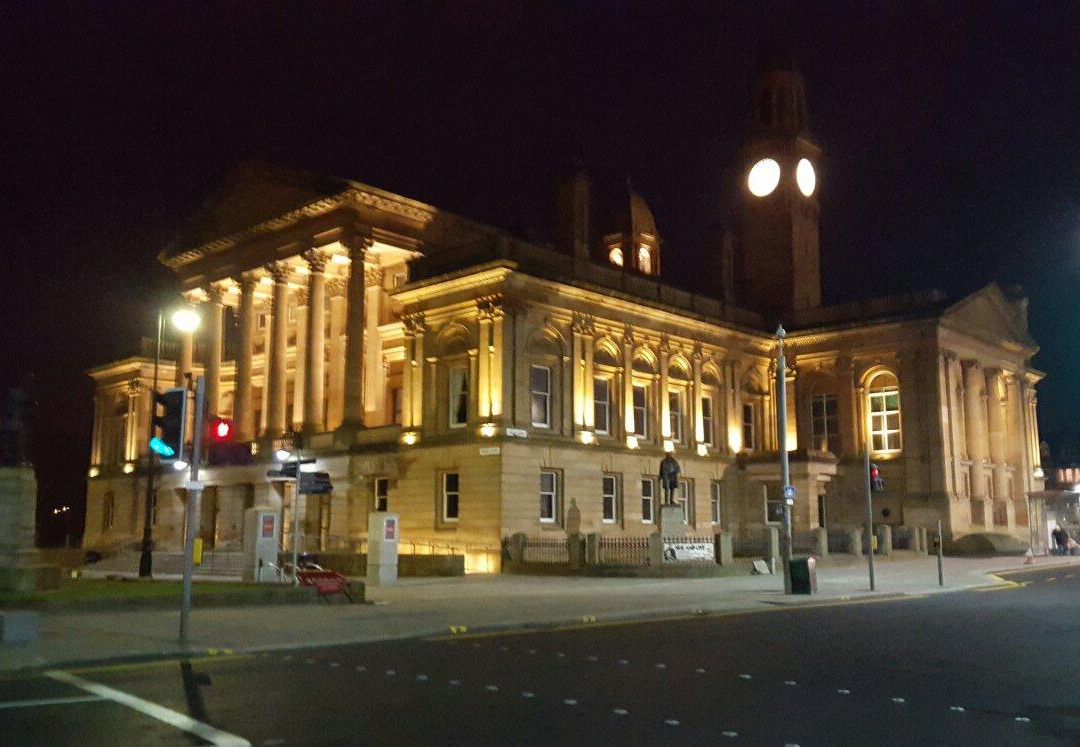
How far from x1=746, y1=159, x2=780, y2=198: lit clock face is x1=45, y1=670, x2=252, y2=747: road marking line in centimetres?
5835

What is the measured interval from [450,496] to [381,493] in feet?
14.6

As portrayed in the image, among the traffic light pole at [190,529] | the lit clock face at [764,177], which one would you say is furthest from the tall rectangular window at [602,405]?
the traffic light pole at [190,529]

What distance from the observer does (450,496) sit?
44.2m

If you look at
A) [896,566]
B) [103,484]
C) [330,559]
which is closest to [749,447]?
[896,566]


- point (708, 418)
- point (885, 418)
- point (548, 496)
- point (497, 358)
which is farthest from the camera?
point (885, 418)

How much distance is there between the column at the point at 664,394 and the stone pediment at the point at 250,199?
1712cm

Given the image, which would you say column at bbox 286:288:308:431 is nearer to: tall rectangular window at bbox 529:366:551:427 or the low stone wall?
tall rectangular window at bbox 529:366:551:427

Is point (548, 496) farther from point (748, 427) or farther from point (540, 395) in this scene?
point (748, 427)

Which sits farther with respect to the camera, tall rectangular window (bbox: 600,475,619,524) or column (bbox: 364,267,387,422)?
column (bbox: 364,267,387,422)

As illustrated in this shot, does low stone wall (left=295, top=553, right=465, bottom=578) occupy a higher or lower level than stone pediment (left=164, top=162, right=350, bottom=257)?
lower

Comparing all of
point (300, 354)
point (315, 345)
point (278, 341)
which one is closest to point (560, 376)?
point (315, 345)

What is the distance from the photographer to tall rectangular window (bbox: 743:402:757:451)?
58.1m

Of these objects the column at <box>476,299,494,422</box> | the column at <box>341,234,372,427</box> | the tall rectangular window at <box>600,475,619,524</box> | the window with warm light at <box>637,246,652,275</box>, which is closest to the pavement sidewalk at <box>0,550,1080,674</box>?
the column at <box>476,299,494,422</box>

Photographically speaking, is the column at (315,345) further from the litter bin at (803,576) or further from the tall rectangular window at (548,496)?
the litter bin at (803,576)
